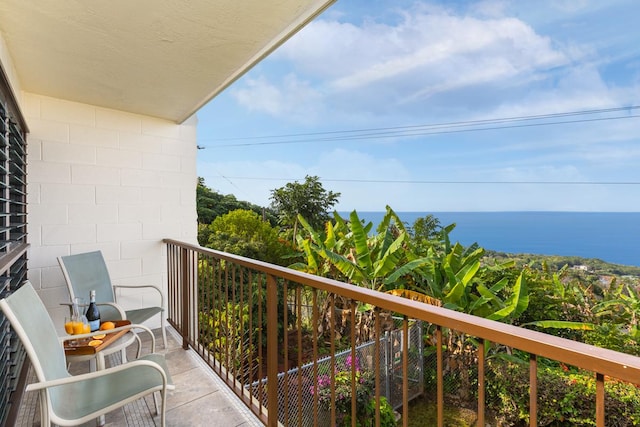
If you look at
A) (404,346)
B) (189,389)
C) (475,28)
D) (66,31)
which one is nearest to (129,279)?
(189,389)

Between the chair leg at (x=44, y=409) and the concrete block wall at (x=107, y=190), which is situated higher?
the concrete block wall at (x=107, y=190)

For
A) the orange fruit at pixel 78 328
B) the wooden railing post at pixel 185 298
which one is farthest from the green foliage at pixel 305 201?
the orange fruit at pixel 78 328

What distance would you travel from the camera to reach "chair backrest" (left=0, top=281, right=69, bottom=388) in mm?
1277

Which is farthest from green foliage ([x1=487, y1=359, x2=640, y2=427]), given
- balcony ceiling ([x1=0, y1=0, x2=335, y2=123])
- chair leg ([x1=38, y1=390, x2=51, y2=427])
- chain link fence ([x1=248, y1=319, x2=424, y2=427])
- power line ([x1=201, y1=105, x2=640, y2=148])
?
power line ([x1=201, y1=105, x2=640, y2=148])

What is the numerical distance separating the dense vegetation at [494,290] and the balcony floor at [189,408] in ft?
7.73

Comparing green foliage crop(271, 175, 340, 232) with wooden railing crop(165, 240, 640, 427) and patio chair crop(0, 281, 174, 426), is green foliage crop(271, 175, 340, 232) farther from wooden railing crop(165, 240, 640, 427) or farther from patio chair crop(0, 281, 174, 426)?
patio chair crop(0, 281, 174, 426)

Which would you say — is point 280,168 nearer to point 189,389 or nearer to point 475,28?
point 475,28

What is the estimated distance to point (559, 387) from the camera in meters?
3.76

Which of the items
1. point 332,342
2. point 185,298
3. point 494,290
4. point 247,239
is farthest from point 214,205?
point 332,342

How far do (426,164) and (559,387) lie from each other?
20.6m

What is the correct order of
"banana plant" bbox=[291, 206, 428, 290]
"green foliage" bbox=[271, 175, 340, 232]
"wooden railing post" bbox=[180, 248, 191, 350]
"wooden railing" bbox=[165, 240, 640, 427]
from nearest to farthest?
"wooden railing" bbox=[165, 240, 640, 427] → "wooden railing post" bbox=[180, 248, 191, 350] → "banana plant" bbox=[291, 206, 428, 290] → "green foliage" bbox=[271, 175, 340, 232]

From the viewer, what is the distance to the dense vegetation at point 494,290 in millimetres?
3770

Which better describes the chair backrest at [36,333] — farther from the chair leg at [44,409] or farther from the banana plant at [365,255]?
the banana plant at [365,255]

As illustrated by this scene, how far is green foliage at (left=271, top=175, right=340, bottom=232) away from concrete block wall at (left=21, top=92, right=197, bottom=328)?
7033 mm
